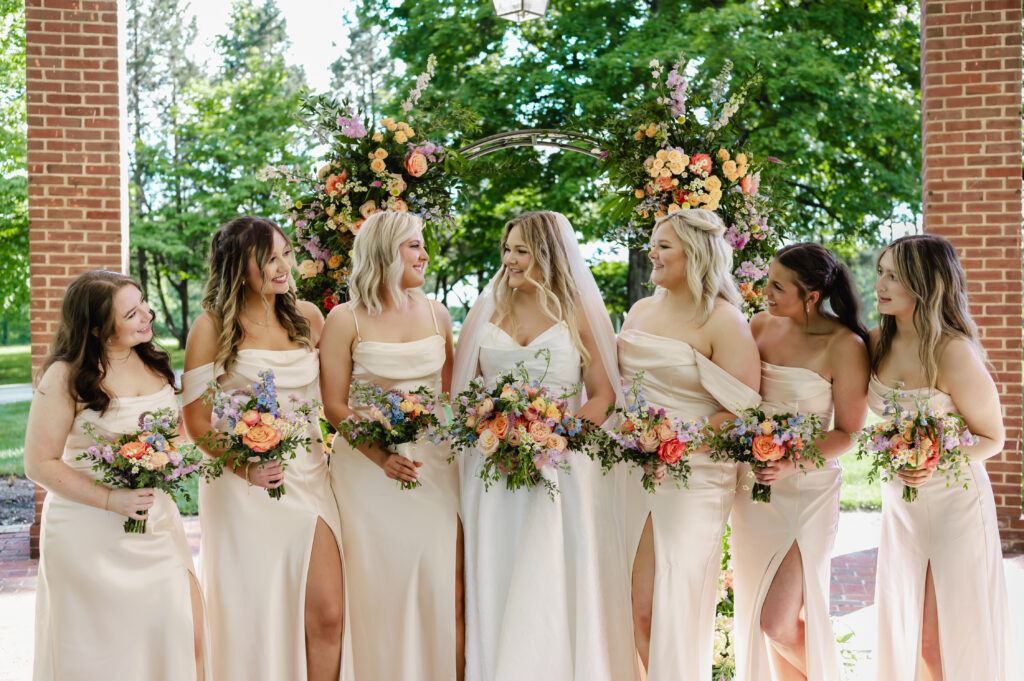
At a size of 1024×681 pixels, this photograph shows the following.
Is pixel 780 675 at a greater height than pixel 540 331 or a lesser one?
lesser

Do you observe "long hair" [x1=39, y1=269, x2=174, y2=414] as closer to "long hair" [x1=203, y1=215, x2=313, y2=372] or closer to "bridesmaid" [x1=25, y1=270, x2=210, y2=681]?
"bridesmaid" [x1=25, y1=270, x2=210, y2=681]

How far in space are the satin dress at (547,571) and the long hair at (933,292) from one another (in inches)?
60.7

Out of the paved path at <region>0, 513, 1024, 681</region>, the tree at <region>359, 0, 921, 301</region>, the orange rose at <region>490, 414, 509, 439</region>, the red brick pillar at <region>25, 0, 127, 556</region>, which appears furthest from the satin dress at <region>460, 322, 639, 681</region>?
the tree at <region>359, 0, 921, 301</region>

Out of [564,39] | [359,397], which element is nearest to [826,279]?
[359,397]

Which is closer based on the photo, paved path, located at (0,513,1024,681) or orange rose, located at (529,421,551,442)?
orange rose, located at (529,421,551,442)

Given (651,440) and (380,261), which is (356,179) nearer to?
(380,261)

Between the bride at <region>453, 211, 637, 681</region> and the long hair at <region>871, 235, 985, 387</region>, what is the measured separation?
1.40 metres

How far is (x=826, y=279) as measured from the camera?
169 inches

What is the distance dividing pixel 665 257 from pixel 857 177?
12.2 m

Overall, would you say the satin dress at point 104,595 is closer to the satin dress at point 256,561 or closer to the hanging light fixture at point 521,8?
the satin dress at point 256,561

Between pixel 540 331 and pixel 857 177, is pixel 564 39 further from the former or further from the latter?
pixel 540 331

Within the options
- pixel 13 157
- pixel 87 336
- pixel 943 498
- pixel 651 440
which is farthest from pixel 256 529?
pixel 13 157

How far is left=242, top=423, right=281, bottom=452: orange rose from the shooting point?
3703mm

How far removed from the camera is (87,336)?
375cm
